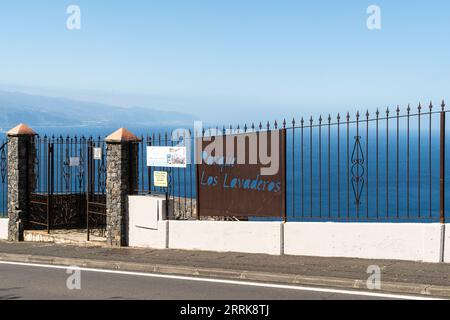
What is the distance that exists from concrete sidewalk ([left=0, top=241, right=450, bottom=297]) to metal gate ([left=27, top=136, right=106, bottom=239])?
2.61 m

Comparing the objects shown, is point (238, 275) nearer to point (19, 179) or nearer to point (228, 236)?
point (228, 236)

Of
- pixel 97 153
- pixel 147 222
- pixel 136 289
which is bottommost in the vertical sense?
pixel 136 289

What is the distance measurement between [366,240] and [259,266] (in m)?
2.09

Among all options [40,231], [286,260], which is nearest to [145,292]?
[286,260]

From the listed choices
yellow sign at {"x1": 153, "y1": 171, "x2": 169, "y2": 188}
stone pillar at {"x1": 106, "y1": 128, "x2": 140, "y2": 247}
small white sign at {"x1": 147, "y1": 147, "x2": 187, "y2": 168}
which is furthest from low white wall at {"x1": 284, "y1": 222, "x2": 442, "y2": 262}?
stone pillar at {"x1": 106, "y1": 128, "x2": 140, "y2": 247}

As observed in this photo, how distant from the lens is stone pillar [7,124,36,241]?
17109 mm

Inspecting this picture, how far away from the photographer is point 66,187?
59.0ft

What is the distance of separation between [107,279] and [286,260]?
3.34 metres

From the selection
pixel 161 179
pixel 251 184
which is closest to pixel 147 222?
pixel 161 179

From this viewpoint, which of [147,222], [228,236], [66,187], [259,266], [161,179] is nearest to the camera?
[259,266]

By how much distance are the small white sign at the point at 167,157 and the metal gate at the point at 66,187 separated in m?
1.60

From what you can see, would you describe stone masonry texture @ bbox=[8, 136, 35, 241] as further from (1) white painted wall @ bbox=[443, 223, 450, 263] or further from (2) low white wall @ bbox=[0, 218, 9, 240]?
(1) white painted wall @ bbox=[443, 223, 450, 263]

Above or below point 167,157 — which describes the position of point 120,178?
below

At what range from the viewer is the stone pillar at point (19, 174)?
17109 mm
